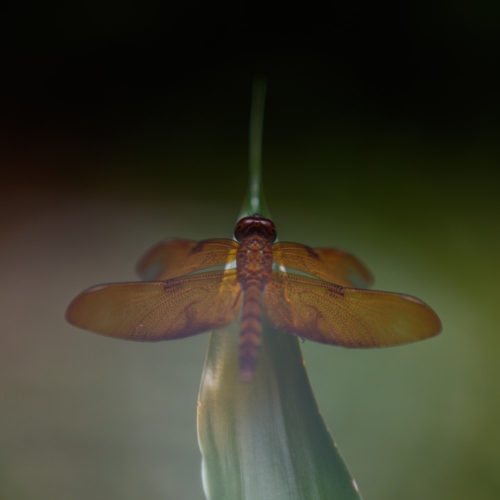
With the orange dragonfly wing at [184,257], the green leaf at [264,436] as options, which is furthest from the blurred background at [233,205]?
the green leaf at [264,436]

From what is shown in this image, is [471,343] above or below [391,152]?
below

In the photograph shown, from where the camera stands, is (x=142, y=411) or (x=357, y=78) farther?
(x=357, y=78)

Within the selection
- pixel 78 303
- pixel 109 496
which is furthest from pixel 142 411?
pixel 78 303

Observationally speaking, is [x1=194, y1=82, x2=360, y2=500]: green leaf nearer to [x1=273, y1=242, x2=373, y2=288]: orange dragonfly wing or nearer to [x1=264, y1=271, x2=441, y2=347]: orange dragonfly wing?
[x1=264, y1=271, x2=441, y2=347]: orange dragonfly wing

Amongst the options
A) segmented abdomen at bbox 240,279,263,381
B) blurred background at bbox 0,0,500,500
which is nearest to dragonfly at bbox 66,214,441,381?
segmented abdomen at bbox 240,279,263,381

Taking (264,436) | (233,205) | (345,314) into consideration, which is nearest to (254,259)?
(345,314)

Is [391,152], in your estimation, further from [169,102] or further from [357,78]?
[169,102]
